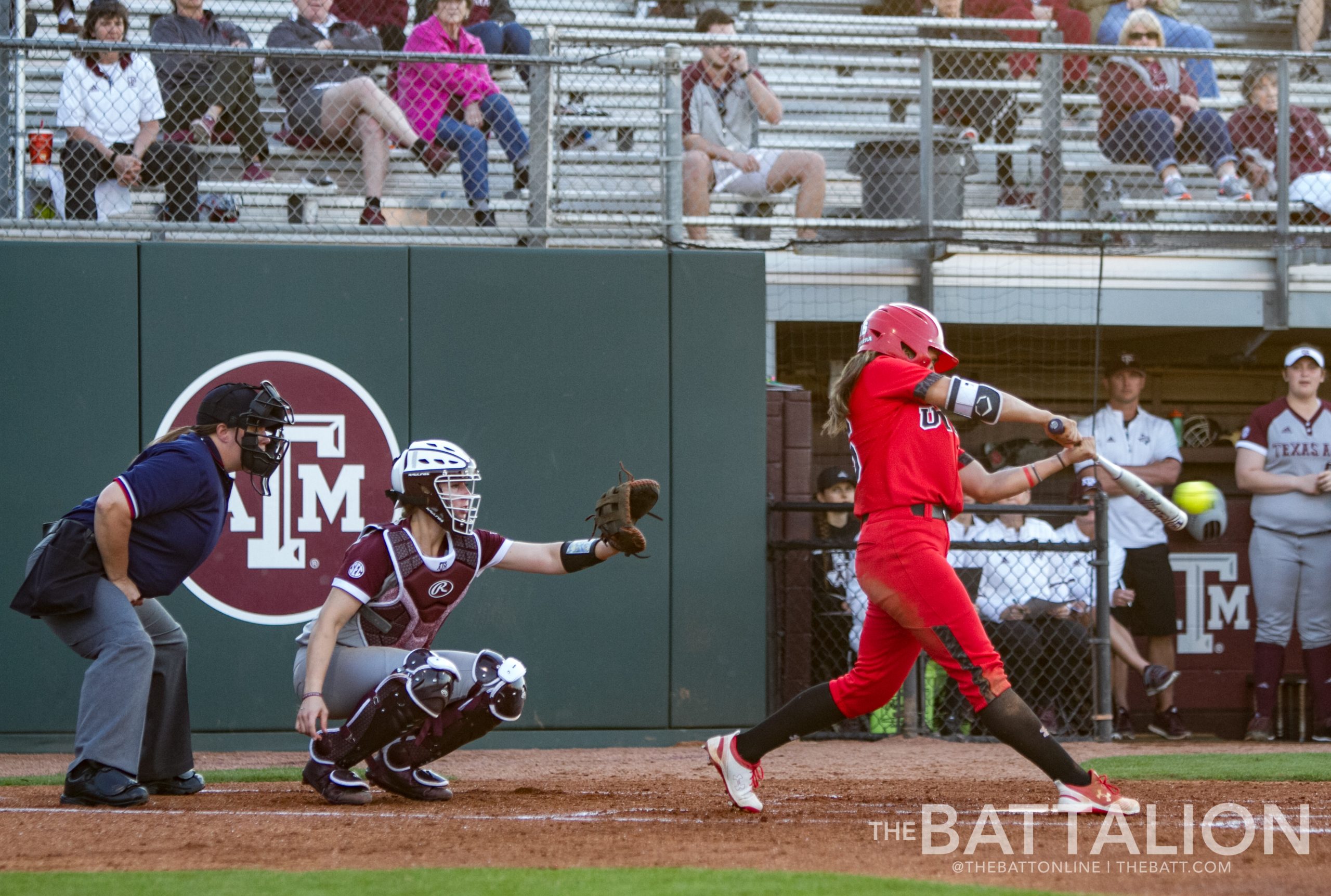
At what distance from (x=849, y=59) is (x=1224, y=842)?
638cm

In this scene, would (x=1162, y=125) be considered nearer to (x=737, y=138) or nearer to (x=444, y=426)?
(x=737, y=138)

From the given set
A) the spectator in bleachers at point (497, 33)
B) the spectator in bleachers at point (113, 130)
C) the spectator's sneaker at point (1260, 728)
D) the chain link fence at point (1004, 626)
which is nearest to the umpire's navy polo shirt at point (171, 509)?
the spectator in bleachers at point (113, 130)

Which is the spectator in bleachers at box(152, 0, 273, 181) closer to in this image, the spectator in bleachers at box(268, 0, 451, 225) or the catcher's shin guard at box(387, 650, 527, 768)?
the spectator in bleachers at box(268, 0, 451, 225)

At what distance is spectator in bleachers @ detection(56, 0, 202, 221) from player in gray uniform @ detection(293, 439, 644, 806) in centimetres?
369

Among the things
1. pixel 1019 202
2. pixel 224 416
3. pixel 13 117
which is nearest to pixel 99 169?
pixel 13 117

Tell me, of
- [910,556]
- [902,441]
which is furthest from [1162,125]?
[910,556]

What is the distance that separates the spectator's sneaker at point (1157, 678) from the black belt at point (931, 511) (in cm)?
429

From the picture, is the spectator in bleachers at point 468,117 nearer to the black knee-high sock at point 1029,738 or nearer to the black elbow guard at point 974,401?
the black elbow guard at point 974,401

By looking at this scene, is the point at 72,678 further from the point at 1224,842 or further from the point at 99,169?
the point at 1224,842

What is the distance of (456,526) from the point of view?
546 cm

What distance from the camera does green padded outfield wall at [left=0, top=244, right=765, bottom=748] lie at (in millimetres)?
7895

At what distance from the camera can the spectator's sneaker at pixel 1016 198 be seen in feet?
33.2

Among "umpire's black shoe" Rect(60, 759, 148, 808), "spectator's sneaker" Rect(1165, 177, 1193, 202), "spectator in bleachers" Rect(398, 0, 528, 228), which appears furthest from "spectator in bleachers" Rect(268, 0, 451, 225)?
"spectator's sneaker" Rect(1165, 177, 1193, 202)

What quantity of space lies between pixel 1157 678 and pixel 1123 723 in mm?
423
